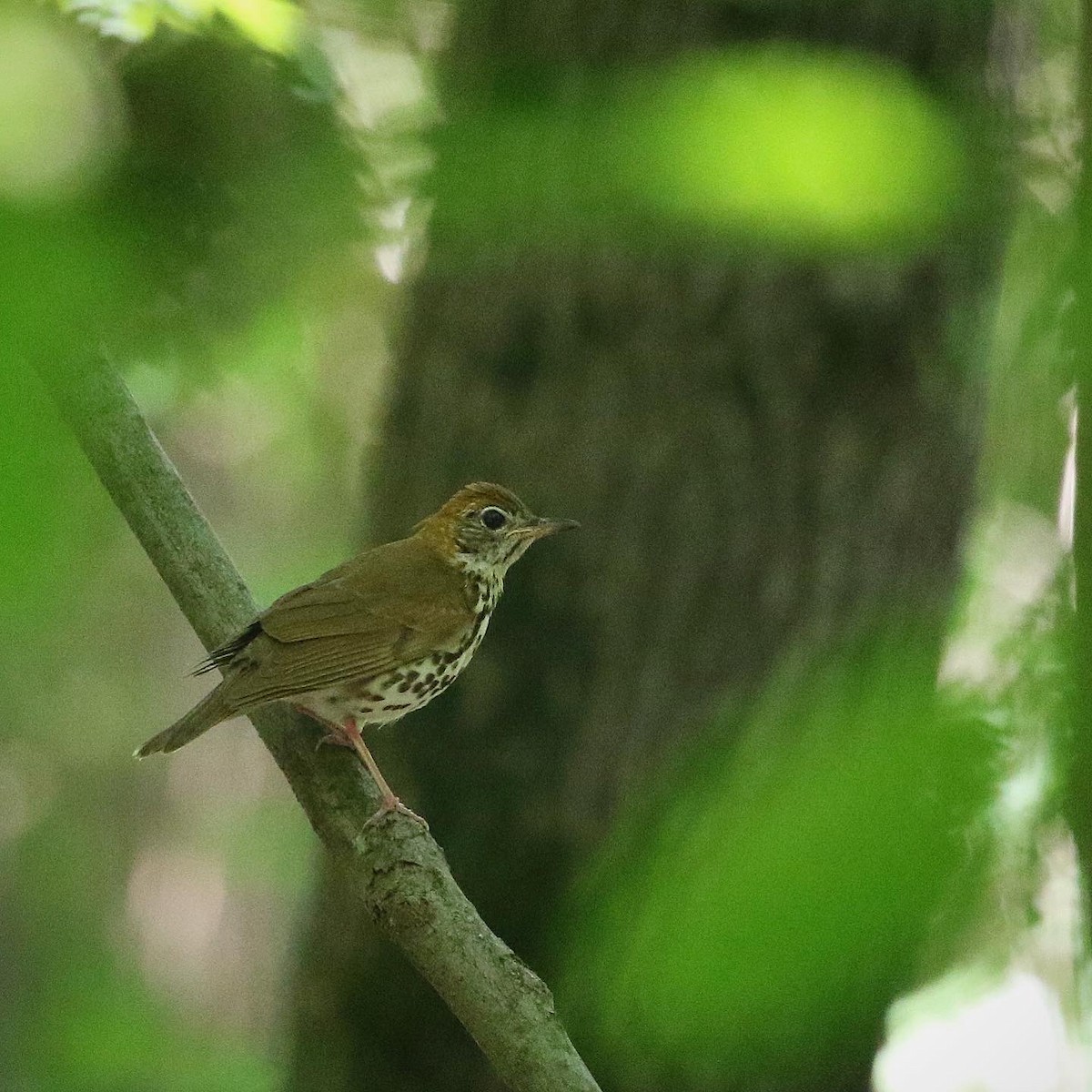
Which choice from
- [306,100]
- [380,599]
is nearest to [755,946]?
[306,100]

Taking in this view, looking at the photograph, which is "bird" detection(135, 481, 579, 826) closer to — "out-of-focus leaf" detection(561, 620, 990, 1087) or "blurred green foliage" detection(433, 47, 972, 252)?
"blurred green foliage" detection(433, 47, 972, 252)

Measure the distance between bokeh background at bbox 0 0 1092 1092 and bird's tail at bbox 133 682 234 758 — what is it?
46 centimetres

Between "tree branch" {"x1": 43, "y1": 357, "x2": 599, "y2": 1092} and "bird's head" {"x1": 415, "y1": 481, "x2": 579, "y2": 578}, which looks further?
"bird's head" {"x1": 415, "y1": 481, "x2": 579, "y2": 578}

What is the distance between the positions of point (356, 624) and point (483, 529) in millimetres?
555

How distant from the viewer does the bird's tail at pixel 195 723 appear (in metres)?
2.59

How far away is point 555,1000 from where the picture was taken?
213 cm

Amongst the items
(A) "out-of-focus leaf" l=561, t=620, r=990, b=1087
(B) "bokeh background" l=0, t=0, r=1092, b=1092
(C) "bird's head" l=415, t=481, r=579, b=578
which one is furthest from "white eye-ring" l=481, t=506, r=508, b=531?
(A) "out-of-focus leaf" l=561, t=620, r=990, b=1087

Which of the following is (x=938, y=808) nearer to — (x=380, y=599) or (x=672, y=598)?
(x=380, y=599)

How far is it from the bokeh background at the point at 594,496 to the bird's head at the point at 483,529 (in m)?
0.57

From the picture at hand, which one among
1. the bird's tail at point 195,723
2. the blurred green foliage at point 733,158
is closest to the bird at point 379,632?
the bird's tail at point 195,723

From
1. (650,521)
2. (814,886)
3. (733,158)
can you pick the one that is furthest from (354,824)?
(650,521)

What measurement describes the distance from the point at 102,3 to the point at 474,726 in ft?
11.3

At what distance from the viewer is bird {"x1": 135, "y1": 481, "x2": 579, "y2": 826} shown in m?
2.68

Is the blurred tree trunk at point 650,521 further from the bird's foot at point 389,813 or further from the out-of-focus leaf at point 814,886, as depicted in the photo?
the out-of-focus leaf at point 814,886
